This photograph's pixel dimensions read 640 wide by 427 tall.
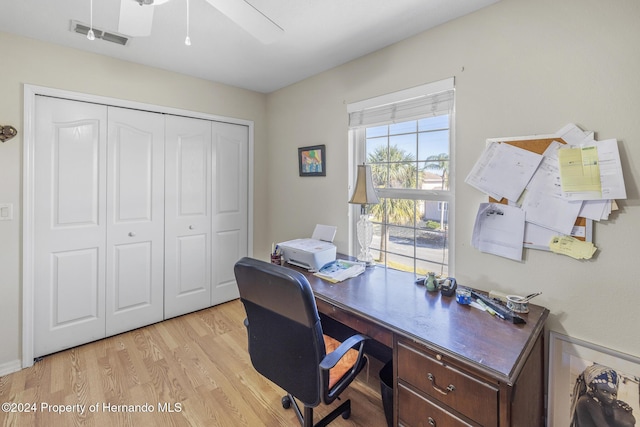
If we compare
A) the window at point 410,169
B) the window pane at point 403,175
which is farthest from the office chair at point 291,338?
the window pane at point 403,175

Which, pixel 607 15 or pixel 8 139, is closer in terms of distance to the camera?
pixel 607 15

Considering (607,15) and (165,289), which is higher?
(607,15)

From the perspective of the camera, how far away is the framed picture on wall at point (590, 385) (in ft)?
4.10

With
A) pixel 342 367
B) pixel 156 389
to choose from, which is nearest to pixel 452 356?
pixel 342 367

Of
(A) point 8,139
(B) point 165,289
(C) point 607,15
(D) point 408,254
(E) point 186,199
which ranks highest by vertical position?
(C) point 607,15

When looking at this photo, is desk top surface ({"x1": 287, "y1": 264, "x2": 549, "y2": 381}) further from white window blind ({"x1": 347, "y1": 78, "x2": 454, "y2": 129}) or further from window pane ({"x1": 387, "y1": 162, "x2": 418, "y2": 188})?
white window blind ({"x1": 347, "y1": 78, "x2": 454, "y2": 129})

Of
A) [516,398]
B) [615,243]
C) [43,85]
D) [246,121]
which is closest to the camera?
[516,398]

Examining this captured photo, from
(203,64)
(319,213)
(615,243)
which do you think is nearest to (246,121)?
(203,64)

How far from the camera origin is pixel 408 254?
212cm

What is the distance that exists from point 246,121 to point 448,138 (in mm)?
2158

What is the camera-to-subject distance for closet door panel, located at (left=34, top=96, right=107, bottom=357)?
7.03 feet

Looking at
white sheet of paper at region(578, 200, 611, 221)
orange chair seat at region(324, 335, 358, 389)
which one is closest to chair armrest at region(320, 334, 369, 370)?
orange chair seat at region(324, 335, 358, 389)

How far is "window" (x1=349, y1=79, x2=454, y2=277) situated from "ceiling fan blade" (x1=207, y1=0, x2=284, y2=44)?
100 cm

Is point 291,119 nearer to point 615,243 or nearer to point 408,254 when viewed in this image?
point 408,254
